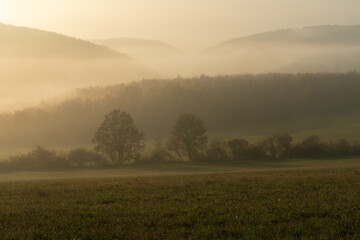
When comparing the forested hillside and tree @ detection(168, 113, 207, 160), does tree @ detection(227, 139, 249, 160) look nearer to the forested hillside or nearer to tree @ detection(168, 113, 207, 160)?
tree @ detection(168, 113, 207, 160)

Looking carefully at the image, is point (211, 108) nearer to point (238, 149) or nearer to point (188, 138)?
point (188, 138)

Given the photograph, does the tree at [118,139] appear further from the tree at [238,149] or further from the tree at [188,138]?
the tree at [238,149]

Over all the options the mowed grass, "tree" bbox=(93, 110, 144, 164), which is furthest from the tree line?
the mowed grass

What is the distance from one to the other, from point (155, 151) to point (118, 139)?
9136 mm

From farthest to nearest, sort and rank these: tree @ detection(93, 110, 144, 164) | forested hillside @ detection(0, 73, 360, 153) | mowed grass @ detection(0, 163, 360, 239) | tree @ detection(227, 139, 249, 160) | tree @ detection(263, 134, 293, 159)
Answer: forested hillside @ detection(0, 73, 360, 153) < tree @ detection(93, 110, 144, 164) < tree @ detection(263, 134, 293, 159) < tree @ detection(227, 139, 249, 160) < mowed grass @ detection(0, 163, 360, 239)

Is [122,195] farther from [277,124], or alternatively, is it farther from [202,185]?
[277,124]

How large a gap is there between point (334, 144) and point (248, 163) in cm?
2288

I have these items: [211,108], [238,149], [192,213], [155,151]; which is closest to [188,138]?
[155,151]

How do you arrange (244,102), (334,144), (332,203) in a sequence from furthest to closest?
(244,102) < (334,144) < (332,203)

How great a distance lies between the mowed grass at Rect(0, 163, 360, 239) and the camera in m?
11.6

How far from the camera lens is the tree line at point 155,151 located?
264ft

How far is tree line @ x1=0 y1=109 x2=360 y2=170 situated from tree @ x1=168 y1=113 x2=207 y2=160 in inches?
9.2

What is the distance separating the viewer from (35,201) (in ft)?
61.1

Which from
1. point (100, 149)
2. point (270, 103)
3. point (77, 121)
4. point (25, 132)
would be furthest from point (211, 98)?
point (100, 149)
